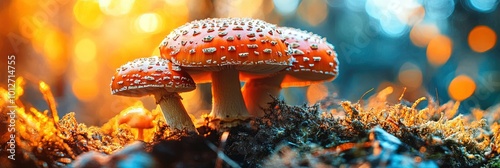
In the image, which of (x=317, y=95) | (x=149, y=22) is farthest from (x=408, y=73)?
(x=317, y=95)

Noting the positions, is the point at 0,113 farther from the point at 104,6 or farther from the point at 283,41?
the point at 104,6

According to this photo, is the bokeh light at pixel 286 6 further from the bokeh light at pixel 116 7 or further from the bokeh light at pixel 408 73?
the bokeh light at pixel 408 73

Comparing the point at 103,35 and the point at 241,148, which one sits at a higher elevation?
the point at 103,35

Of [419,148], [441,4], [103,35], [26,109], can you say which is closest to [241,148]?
[419,148]

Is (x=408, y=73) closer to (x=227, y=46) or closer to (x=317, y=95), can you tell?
(x=317, y=95)

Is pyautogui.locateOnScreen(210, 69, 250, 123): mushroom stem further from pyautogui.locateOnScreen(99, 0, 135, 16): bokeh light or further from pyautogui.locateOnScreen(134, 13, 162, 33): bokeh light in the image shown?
pyautogui.locateOnScreen(134, 13, 162, 33): bokeh light

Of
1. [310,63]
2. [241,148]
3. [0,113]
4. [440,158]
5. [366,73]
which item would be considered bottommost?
[440,158]
